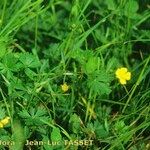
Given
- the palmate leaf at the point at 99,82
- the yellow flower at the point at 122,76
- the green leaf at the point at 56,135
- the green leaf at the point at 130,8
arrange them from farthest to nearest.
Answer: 1. the green leaf at the point at 130,8
2. the yellow flower at the point at 122,76
3. the palmate leaf at the point at 99,82
4. the green leaf at the point at 56,135

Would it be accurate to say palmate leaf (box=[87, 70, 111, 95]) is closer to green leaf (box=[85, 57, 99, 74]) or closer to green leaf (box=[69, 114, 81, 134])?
green leaf (box=[85, 57, 99, 74])

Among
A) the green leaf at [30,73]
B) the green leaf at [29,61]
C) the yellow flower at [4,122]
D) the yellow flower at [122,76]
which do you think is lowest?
the yellow flower at [4,122]

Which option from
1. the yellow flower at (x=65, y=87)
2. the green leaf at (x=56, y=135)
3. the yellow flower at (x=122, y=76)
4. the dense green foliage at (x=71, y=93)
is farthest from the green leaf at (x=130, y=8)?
the green leaf at (x=56, y=135)

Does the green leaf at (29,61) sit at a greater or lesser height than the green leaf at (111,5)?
lesser

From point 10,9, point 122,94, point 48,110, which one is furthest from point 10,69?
point 122,94

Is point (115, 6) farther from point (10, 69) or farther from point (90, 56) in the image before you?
point (10, 69)

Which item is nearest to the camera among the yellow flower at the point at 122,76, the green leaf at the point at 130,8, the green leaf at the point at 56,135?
the green leaf at the point at 56,135

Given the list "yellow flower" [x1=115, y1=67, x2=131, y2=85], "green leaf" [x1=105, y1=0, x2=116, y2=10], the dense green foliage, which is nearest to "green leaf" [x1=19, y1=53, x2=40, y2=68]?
the dense green foliage

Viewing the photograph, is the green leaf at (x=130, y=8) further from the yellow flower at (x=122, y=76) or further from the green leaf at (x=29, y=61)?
the green leaf at (x=29, y=61)
